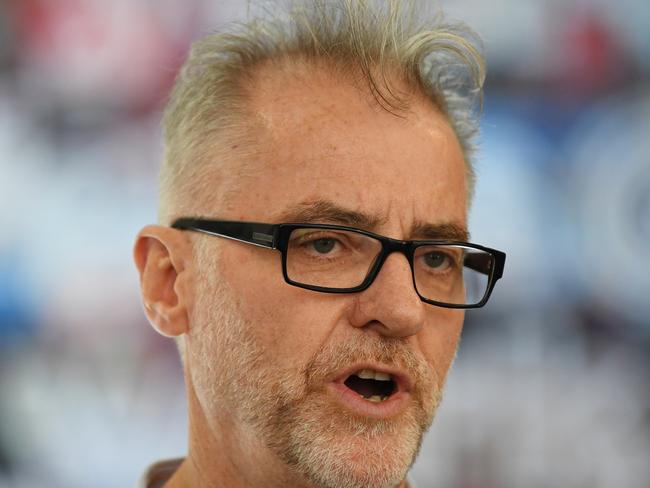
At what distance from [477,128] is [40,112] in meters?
1.57

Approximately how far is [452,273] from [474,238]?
47.2 inches

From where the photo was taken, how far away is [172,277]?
5.38 ft

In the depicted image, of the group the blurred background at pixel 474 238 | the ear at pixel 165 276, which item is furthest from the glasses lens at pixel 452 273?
the blurred background at pixel 474 238

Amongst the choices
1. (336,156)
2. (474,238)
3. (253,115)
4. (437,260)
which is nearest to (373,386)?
(437,260)

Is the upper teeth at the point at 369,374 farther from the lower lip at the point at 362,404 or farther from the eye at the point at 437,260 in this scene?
the eye at the point at 437,260

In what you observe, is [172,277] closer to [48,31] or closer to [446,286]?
[446,286]

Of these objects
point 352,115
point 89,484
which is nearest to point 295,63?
point 352,115

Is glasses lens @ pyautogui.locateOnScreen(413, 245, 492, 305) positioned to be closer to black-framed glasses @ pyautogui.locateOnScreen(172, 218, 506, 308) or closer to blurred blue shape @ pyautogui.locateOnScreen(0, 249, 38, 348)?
black-framed glasses @ pyautogui.locateOnScreen(172, 218, 506, 308)

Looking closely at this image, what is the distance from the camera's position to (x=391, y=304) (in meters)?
1.36

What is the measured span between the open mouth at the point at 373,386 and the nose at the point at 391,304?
3.7 inches

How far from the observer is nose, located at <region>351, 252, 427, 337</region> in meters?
1.36

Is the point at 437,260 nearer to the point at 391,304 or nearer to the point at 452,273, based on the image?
the point at 452,273

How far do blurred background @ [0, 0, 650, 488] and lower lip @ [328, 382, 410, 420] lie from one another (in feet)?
4.81

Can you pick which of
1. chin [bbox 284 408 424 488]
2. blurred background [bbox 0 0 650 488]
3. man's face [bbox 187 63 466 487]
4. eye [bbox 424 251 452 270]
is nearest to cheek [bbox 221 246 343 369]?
man's face [bbox 187 63 466 487]
